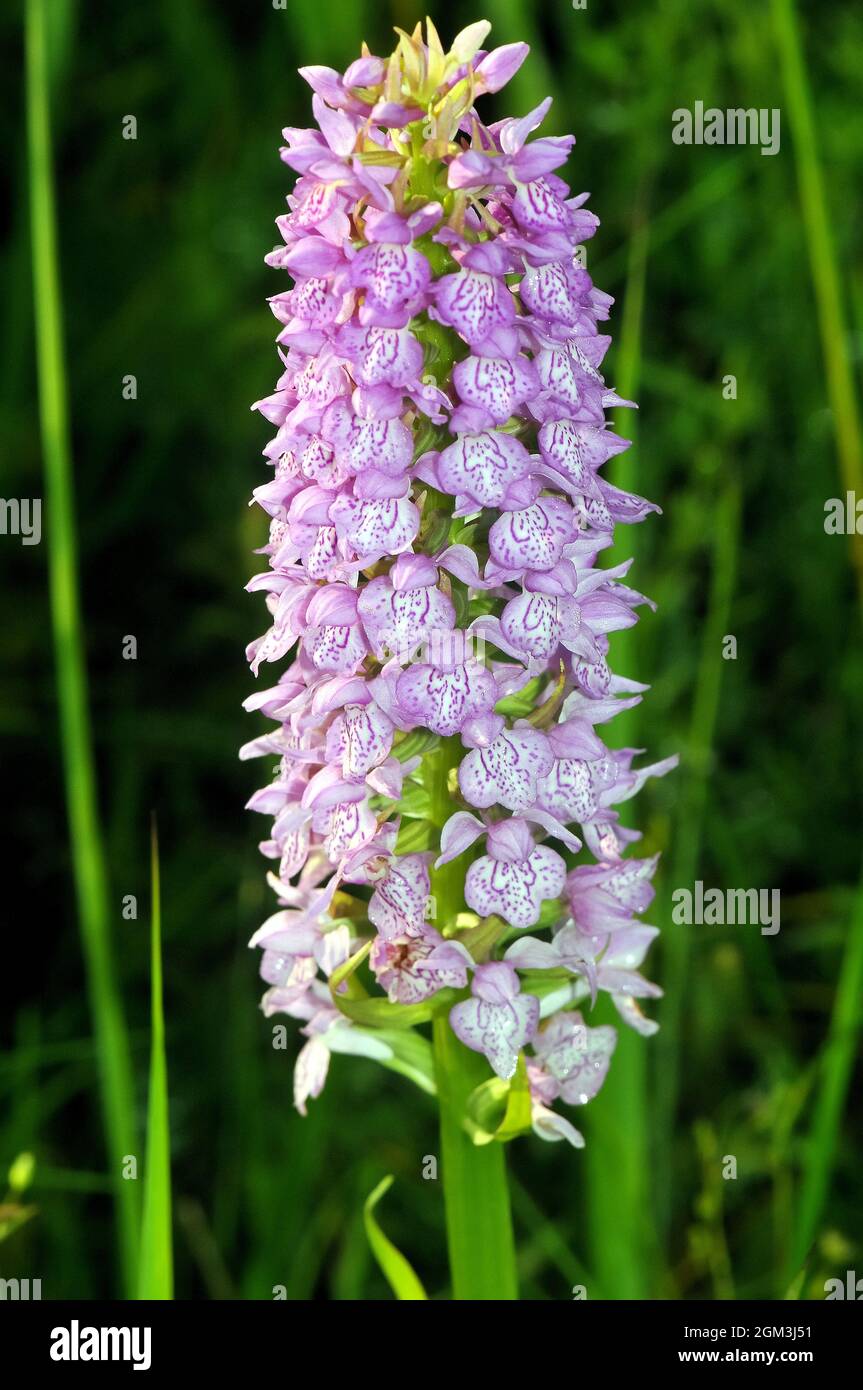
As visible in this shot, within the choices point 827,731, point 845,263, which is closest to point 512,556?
point 827,731

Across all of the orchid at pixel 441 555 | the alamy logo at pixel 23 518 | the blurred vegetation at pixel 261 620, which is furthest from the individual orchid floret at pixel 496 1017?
the alamy logo at pixel 23 518

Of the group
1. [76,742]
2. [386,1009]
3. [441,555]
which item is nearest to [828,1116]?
[386,1009]

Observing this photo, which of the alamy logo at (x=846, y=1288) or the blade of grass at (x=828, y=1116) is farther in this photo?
the alamy logo at (x=846, y=1288)

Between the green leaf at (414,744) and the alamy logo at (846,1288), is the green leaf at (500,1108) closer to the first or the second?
the green leaf at (414,744)

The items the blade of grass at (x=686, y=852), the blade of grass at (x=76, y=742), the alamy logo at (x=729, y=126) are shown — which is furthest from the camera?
the alamy logo at (x=729, y=126)

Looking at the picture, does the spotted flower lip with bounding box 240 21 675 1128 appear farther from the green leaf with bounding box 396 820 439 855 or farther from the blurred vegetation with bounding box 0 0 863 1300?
the blurred vegetation with bounding box 0 0 863 1300

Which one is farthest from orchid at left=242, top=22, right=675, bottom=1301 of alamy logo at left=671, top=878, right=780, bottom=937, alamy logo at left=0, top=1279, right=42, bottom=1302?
alamy logo at left=0, top=1279, right=42, bottom=1302

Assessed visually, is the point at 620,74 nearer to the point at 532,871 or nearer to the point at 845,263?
the point at 845,263

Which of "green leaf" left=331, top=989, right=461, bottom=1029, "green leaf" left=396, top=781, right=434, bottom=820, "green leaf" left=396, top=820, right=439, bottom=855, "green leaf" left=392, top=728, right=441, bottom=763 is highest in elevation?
"green leaf" left=392, top=728, right=441, bottom=763
